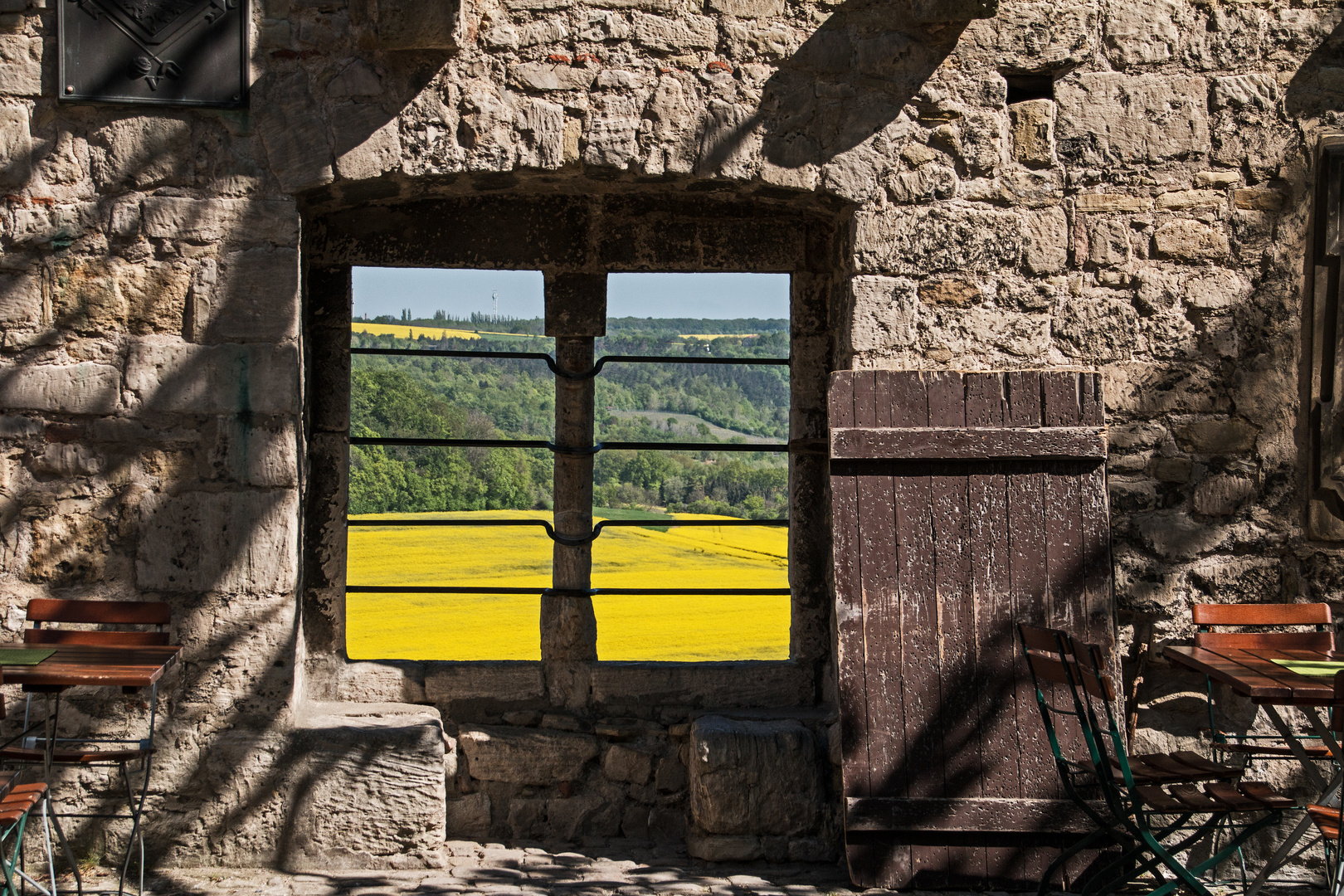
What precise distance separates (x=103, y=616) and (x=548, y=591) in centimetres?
149

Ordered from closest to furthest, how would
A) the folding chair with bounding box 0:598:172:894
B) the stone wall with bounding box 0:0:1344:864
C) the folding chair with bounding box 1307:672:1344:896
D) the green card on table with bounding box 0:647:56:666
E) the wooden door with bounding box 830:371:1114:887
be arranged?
the folding chair with bounding box 1307:672:1344:896 < the green card on table with bounding box 0:647:56:666 < the folding chair with bounding box 0:598:172:894 < the wooden door with bounding box 830:371:1114:887 < the stone wall with bounding box 0:0:1344:864

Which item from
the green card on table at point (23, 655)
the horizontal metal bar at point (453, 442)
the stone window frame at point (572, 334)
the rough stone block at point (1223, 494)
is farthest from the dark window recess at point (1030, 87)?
the green card on table at point (23, 655)

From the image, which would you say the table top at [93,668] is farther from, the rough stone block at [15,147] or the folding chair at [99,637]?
the rough stone block at [15,147]

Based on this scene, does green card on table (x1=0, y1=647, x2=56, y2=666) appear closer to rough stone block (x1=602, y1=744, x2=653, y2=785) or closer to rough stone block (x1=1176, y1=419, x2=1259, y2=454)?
rough stone block (x1=602, y1=744, x2=653, y2=785)

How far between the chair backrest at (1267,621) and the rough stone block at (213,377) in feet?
10.0

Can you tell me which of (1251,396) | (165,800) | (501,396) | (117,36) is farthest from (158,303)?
(1251,396)

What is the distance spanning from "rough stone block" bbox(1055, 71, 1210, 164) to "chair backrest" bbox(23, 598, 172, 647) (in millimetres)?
3300

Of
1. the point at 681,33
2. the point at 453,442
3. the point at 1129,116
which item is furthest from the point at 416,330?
the point at 1129,116

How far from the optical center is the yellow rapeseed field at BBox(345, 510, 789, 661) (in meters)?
4.74

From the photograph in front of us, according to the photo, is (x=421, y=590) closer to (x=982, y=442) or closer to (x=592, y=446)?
(x=592, y=446)

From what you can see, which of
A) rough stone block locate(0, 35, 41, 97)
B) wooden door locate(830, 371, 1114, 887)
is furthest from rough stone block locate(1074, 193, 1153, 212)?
rough stone block locate(0, 35, 41, 97)

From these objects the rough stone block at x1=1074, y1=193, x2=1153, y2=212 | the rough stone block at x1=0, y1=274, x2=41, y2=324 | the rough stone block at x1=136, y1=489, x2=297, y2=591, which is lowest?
the rough stone block at x1=136, y1=489, x2=297, y2=591

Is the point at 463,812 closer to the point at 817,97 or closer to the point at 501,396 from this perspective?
the point at 501,396

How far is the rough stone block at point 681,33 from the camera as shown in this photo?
3602 millimetres
